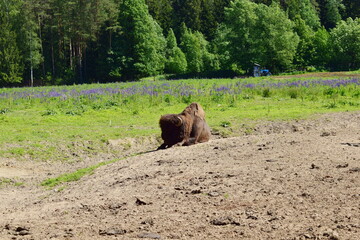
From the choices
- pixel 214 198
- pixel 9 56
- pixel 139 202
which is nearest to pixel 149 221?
pixel 139 202

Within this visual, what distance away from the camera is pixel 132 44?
7162 cm

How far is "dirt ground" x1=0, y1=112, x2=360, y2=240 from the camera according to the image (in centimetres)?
542

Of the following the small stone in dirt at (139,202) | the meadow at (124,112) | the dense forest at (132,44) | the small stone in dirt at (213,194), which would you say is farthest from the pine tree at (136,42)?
the small stone in dirt at (213,194)

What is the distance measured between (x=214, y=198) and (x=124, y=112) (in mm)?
15074

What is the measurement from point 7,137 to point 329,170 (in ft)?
36.3

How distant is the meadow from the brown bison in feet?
11.8

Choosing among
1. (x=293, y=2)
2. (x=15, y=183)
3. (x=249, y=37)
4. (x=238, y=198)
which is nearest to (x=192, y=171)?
(x=238, y=198)

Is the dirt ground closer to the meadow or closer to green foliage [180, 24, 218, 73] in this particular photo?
the meadow

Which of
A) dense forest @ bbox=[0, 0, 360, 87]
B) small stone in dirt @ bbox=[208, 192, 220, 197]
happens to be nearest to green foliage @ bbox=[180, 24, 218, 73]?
dense forest @ bbox=[0, 0, 360, 87]

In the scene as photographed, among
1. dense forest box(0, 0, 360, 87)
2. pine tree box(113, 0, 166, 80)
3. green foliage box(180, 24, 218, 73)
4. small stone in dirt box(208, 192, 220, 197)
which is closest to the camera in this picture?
small stone in dirt box(208, 192, 220, 197)

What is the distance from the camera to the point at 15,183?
36.4 feet

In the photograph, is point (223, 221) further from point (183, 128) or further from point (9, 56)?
point (9, 56)

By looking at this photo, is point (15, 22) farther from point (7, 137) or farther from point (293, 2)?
point (7, 137)

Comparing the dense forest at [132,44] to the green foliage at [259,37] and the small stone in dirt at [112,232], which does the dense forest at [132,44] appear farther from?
the small stone in dirt at [112,232]
